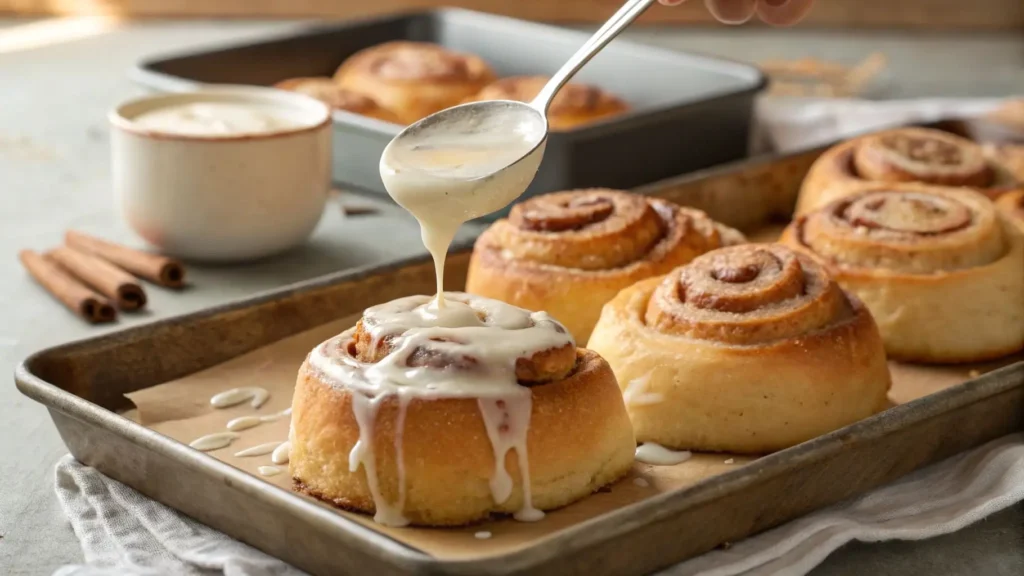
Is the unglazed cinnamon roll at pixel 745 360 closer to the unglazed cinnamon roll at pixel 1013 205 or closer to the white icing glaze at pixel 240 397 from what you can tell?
the white icing glaze at pixel 240 397

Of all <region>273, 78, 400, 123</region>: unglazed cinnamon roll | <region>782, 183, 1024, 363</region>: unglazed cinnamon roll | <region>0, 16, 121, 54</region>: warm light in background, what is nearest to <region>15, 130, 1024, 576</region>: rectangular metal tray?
<region>782, 183, 1024, 363</region>: unglazed cinnamon roll

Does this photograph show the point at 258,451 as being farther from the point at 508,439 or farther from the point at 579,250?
the point at 579,250

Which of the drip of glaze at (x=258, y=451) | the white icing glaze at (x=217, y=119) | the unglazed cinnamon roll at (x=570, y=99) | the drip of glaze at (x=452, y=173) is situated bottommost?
the drip of glaze at (x=258, y=451)

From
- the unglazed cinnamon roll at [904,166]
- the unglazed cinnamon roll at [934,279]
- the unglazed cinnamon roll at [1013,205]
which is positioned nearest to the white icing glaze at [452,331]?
the unglazed cinnamon roll at [934,279]

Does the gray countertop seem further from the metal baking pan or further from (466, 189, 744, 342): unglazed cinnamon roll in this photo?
(466, 189, 744, 342): unglazed cinnamon roll

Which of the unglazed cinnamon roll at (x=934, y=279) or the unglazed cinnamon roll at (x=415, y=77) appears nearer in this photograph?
the unglazed cinnamon roll at (x=934, y=279)

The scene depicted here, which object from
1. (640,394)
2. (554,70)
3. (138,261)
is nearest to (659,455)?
(640,394)
